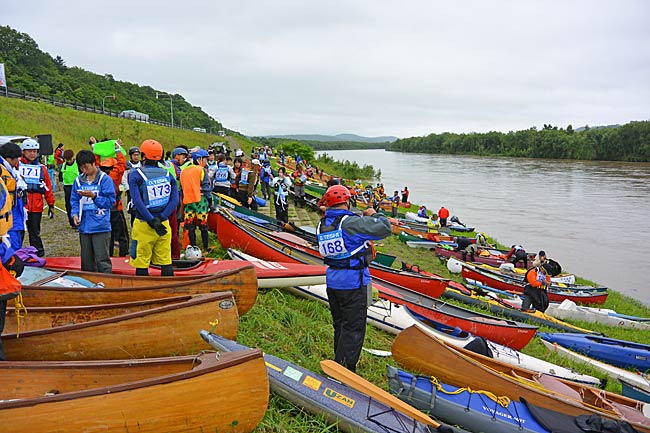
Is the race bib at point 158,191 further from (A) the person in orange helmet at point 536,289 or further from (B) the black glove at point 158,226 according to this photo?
(A) the person in orange helmet at point 536,289

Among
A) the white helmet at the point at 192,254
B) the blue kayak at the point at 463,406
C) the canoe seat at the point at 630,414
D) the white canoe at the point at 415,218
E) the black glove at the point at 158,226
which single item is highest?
the black glove at the point at 158,226

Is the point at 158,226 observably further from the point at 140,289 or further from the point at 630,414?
the point at 630,414

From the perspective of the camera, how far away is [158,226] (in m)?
4.23

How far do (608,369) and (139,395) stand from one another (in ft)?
22.2

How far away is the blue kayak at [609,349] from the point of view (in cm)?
663

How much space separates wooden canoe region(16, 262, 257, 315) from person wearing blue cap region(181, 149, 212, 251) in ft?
7.00

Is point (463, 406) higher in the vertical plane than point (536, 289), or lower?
higher

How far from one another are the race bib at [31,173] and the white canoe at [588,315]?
10.2 metres

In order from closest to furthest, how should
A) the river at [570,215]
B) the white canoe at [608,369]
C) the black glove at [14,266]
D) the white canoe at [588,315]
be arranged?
the black glove at [14,266], the white canoe at [608,369], the white canoe at [588,315], the river at [570,215]

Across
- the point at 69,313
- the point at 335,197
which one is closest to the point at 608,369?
the point at 335,197

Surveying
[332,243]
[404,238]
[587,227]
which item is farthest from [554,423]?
[587,227]

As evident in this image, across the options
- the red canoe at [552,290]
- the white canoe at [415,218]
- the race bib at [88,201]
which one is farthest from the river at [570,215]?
the race bib at [88,201]

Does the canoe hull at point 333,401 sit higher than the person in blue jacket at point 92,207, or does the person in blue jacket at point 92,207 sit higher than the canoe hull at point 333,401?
the person in blue jacket at point 92,207

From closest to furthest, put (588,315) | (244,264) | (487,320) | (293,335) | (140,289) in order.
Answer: (140,289)
(293,335)
(244,264)
(487,320)
(588,315)
